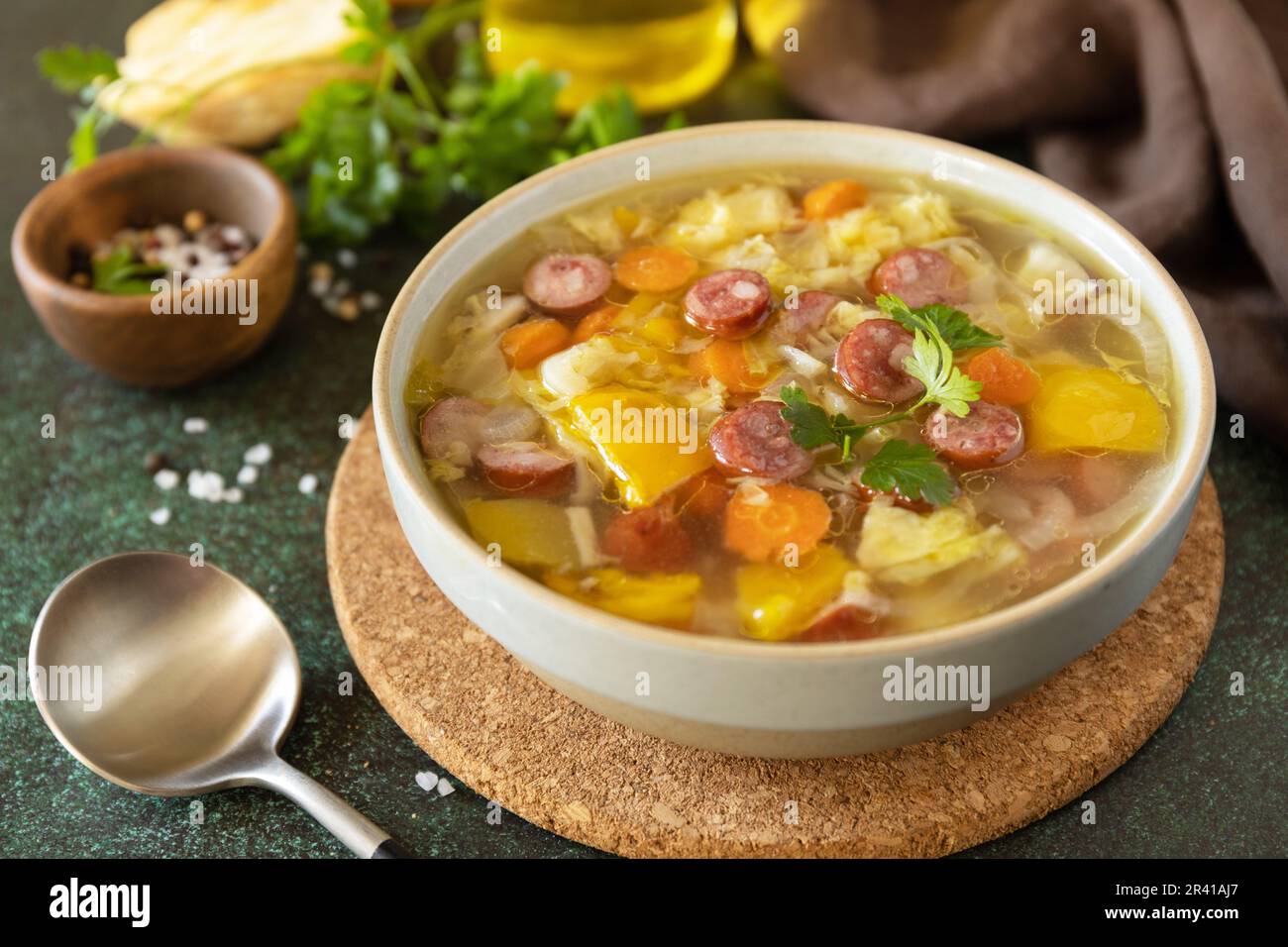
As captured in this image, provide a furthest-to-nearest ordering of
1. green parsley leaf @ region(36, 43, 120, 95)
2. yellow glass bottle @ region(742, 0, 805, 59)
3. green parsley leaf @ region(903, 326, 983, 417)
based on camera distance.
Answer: yellow glass bottle @ region(742, 0, 805, 59) → green parsley leaf @ region(36, 43, 120, 95) → green parsley leaf @ region(903, 326, 983, 417)

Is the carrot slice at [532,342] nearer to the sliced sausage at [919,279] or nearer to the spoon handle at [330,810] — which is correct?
the sliced sausage at [919,279]

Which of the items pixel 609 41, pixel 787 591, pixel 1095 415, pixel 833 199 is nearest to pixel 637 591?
pixel 787 591

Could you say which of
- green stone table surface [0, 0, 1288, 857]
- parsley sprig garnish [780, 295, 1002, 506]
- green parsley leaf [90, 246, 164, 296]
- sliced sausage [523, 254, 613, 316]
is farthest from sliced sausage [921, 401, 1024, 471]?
green parsley leaf [90, 246, 164, 296]

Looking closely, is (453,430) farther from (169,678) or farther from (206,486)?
(206,486)

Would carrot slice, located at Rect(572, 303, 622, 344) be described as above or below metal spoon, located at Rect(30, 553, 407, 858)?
above

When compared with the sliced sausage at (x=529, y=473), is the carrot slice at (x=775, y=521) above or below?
above

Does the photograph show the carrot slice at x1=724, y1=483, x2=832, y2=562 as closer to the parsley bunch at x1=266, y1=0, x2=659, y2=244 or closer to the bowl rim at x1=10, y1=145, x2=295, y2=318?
the bowl rim at x1=10, y1=145, x2=295, y2=318

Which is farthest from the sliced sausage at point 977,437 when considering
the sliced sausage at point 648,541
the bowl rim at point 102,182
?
the bowl rim at point 102,182
